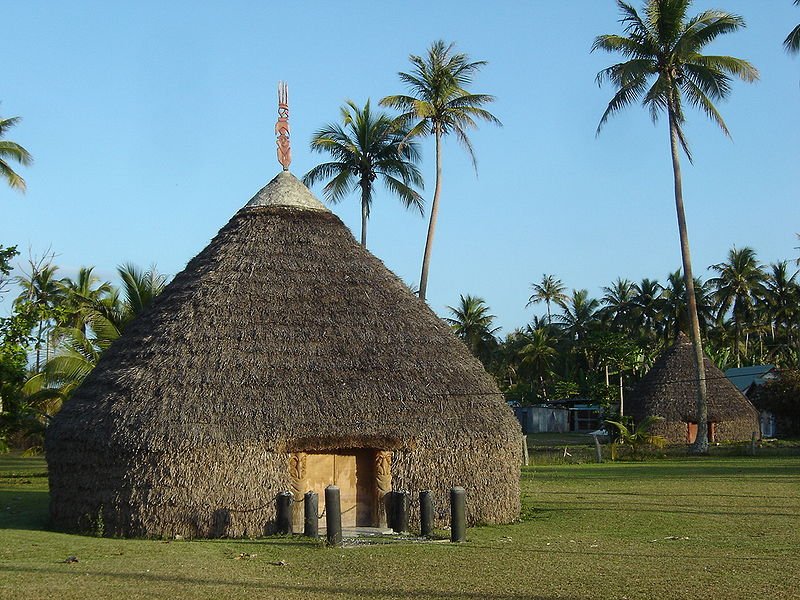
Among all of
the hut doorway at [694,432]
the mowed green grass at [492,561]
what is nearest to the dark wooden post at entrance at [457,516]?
the mowed green grass at [492,561]

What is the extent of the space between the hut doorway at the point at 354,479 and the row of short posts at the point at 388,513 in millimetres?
410

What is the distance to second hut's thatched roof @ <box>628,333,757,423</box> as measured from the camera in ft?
143

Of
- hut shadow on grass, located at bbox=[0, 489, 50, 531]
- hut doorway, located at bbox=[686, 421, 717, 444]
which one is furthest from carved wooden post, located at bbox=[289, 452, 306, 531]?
hut doorway, located at bbox=[686, 421, 717, 444]

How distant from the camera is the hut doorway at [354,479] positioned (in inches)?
640

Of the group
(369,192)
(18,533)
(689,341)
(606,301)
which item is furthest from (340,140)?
(606,301)

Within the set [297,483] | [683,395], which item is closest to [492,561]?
[297,483]

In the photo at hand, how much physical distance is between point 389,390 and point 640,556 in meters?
5.36

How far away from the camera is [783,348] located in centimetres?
7056

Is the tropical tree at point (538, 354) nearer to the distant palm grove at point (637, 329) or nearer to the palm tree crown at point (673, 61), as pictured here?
the distant palm grove at point (637, 329)

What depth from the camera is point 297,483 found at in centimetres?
1588

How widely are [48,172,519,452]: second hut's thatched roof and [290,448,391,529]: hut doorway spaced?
57 cm

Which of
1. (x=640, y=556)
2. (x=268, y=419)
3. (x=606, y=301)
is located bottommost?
(x=640, y=556)

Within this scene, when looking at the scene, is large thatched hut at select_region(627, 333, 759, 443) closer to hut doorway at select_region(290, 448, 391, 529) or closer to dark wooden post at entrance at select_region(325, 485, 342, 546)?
hut doorway at select_region(290, 448, 391, 529)

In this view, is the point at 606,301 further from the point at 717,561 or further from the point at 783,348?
the point at 717,561
